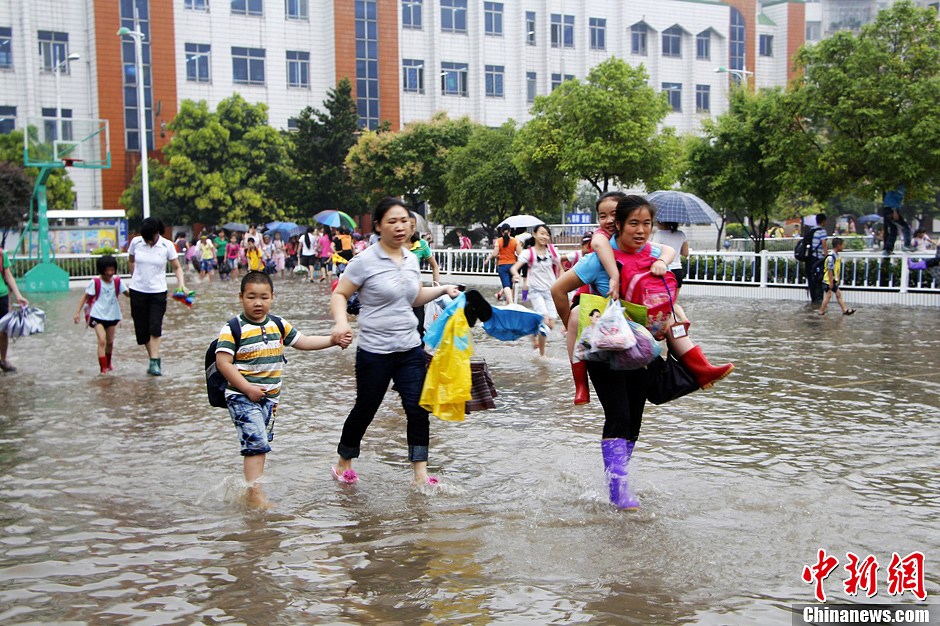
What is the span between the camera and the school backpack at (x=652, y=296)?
5.50 meters

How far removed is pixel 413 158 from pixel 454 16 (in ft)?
64.9

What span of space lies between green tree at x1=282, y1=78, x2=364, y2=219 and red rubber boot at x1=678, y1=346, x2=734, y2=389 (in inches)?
1742

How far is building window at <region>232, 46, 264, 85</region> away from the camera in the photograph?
180 ft

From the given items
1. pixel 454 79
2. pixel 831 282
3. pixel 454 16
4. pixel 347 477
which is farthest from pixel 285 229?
pixel 347 477

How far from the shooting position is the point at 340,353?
1302 centimetres

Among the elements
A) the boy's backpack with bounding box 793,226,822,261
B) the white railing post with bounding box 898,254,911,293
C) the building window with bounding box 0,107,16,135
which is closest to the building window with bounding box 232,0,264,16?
the building window with bounding box 0,107,16,135

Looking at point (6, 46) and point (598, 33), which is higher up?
point (598, 33)

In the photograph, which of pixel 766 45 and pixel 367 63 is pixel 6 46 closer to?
pixel 367 63

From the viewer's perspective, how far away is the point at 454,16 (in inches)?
2355

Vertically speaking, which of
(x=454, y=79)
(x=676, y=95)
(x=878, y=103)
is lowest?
(x=878, y=103)

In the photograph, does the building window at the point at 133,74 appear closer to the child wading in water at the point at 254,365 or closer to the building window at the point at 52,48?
the building window at the point at 52,48

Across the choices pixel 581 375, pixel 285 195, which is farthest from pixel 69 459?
pixel 285 195

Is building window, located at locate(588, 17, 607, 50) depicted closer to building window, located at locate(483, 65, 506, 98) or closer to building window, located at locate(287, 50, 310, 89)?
building window, located at locate(483, 65, 506, 98)

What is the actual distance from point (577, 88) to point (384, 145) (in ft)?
45.7
